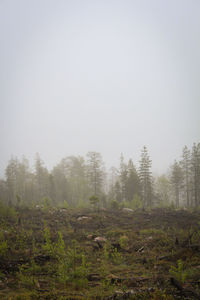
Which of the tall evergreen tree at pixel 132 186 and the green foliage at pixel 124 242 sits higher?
the tall evergreen tree at pixel 132 186

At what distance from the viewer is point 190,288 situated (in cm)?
532

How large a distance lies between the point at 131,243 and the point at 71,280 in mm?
6811

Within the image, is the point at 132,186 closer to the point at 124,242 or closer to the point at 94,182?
the point at 94,182

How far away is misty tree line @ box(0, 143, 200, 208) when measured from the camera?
3700cm

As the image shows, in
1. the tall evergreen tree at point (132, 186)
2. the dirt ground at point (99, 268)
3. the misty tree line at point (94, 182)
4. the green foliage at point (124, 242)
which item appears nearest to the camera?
the dirt ground at point (99, 268)

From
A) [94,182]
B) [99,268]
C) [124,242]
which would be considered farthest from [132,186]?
[99,268]

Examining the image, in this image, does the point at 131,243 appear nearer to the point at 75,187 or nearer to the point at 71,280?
the point at 71,280

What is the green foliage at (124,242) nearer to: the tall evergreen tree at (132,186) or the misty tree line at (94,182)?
the misty tree line at (94,182)

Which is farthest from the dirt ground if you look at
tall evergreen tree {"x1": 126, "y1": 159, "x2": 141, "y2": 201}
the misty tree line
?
tall evergreen tree {"x1": 126, "y1": 159, "x2": 141, "y2": 201}

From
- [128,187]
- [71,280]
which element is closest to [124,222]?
[71,280]

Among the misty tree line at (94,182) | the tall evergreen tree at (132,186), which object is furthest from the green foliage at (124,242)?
the tall evergreen tree at (132,186)

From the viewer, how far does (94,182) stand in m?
41.3

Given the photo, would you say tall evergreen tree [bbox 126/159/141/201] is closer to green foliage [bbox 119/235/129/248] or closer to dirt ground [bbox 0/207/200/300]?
dirt ground [bbox 0/207/200/300]

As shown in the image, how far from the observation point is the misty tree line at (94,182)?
37000 mm
